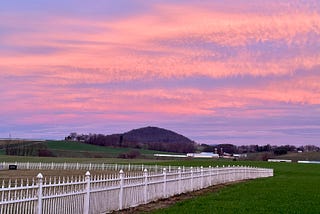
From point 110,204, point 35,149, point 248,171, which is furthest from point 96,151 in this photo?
point 110,204

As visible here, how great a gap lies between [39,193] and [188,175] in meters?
17.6

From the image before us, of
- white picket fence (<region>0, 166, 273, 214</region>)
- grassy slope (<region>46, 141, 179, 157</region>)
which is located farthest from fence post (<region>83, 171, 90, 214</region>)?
grassy slope (<region>46, 141, 179, 157</region>)

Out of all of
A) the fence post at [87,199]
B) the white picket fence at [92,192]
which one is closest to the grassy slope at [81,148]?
the white picket fence at [92,192]

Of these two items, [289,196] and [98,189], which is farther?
[289,196]

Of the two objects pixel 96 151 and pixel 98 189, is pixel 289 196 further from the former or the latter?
pixel 96 151

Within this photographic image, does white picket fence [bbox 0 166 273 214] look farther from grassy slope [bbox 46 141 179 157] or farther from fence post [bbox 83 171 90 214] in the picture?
grassy slope [bbox 46 141 179 157]

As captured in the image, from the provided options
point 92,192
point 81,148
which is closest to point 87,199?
point 92,192

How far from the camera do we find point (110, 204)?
20203 mm

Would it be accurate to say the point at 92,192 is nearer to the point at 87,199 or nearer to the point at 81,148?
the point at 87,199

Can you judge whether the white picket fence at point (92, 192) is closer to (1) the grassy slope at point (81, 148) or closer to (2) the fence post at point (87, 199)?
(2) the fence post at point (87, 199)

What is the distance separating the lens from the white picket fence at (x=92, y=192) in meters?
14.8

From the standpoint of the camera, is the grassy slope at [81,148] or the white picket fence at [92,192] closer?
the white picket fence at [92,192]

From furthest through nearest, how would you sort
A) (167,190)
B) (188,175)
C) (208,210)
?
(188,175) → (167,190) → (208,210)

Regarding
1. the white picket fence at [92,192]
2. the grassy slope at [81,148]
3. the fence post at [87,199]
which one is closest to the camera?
the white picket fence at [92,192]
